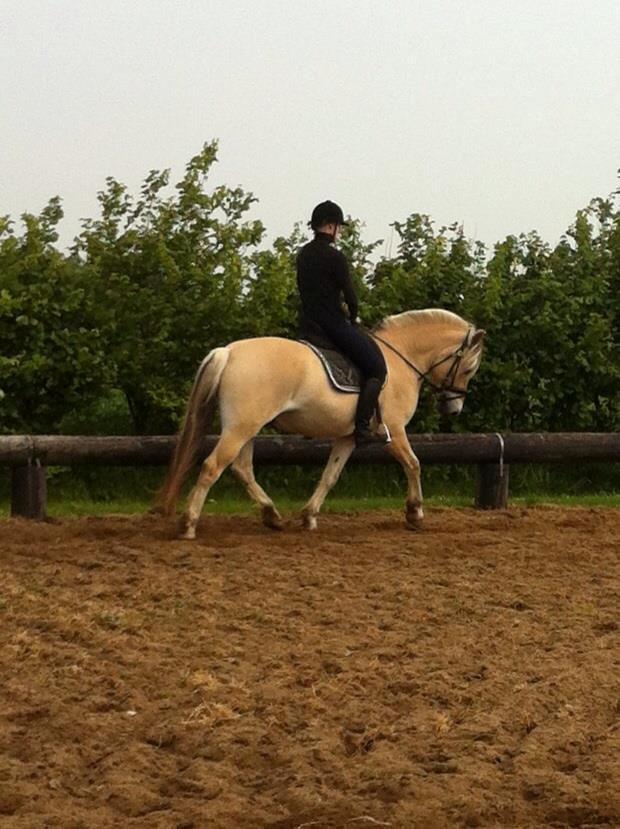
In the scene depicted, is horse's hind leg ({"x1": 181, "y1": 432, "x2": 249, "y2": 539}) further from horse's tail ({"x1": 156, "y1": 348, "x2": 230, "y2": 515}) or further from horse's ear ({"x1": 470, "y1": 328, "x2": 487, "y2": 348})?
horse's ear ({"x1": 470, "y1": 328, "x2": 487, "y2": 348})

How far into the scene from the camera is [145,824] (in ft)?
14.4

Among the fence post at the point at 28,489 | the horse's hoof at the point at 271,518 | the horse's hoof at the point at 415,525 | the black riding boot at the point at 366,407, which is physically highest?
the black riding boot at the point at 366,407

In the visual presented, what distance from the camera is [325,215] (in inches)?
432

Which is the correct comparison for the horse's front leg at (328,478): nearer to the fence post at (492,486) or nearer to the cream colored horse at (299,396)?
the cream colored horse at (299,396)

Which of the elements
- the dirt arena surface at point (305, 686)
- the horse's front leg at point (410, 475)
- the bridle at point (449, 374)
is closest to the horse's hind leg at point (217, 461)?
the dirt arena surface at point (305, 686)

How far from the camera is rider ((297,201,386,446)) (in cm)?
1092

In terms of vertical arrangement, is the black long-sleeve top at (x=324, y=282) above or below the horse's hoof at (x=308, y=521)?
above

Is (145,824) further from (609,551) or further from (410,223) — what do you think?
(410,223)

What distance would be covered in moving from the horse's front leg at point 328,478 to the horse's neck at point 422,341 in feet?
3.39

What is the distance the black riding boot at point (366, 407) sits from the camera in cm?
1102

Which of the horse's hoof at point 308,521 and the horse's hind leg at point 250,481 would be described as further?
the horse's hoof at point 308,521

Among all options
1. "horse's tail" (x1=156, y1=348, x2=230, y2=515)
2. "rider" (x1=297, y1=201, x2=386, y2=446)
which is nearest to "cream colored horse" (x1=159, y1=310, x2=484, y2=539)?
"horse's tail" (x1=156, y1=348, x2=230, y2=515)

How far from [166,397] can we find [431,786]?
985 centimetres

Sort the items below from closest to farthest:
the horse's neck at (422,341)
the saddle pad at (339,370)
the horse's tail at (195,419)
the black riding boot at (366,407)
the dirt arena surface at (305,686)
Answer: the dirt arena surface at (305,686) → the horse's tail at (195,419) → the saddle pad at (339,370) → the black riding boot at (366,407) → the horse's neck at (422,341)
